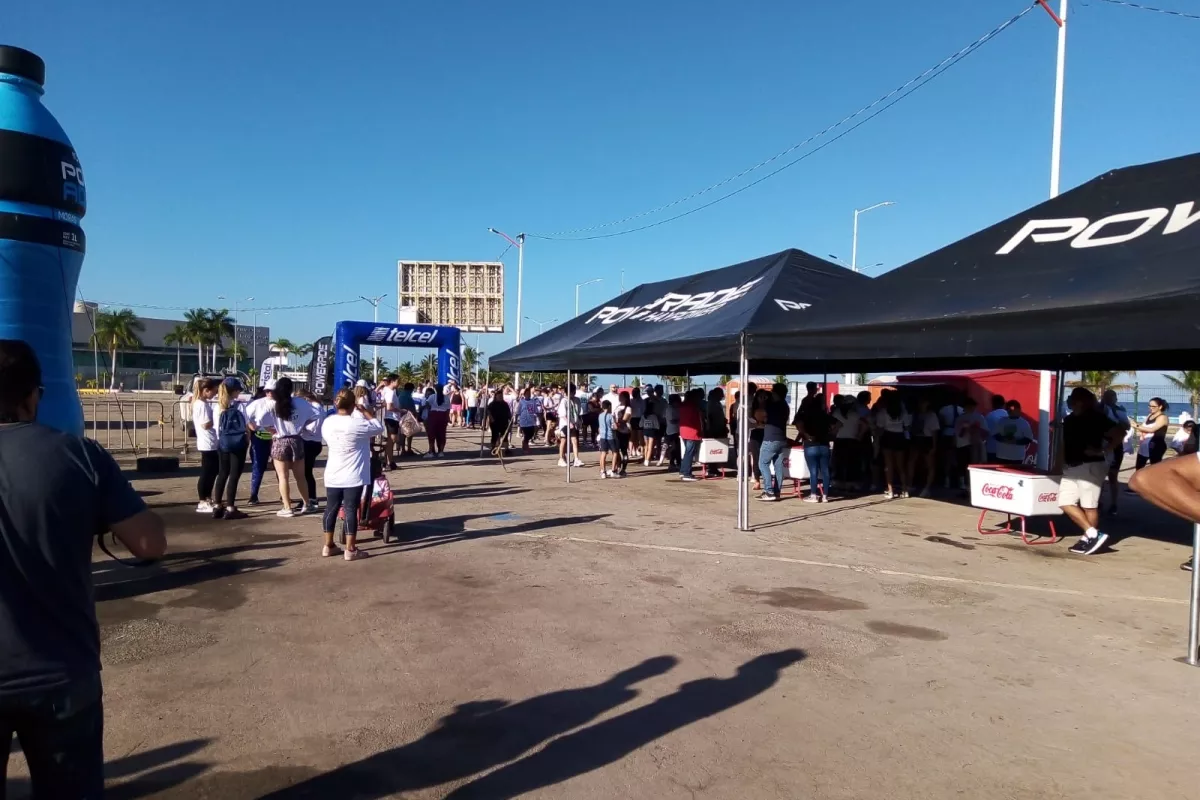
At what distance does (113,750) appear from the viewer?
3682mm

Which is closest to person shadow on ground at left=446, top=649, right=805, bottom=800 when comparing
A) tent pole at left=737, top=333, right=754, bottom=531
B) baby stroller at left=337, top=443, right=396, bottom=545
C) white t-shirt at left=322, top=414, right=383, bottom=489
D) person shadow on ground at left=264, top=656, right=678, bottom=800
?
person shadow on ground at left=264, top=656, right=678, bottom=800

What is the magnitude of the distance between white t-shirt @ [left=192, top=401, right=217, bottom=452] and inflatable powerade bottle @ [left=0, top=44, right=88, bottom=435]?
248cm

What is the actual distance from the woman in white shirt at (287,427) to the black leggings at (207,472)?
Result: 2.95 feet

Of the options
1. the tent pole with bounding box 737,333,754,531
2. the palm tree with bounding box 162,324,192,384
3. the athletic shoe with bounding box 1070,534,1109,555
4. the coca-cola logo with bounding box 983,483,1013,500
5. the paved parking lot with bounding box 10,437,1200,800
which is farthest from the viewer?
the palm tree with bounding box 162,324,192,384

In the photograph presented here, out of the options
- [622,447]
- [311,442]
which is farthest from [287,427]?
[622,447]

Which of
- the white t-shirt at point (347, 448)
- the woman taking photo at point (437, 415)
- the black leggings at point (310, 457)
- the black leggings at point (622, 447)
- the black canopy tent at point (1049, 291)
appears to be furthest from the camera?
the woman taking photo at point (437, 415)

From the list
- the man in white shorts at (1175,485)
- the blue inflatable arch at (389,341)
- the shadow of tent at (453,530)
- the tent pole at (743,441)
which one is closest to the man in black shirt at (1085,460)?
the tent pole at (743,441)

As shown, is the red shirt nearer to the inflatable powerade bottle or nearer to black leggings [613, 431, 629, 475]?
black leggings [613, 431, 629, 475]

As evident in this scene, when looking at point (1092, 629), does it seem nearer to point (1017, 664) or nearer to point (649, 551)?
point (1017, 664)

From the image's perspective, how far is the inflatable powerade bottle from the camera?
6359 millimetres

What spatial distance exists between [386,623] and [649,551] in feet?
10.8

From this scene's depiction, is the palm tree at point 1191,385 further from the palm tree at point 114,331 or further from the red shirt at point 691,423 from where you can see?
the palm tree at point 114,331

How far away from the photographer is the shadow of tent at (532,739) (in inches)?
135

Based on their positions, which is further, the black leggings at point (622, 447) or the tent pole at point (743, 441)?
the black leggings at point (622, 447)
